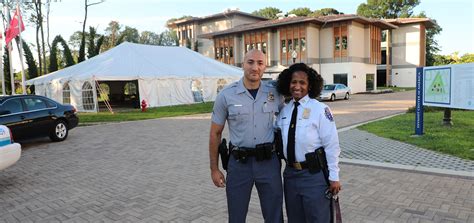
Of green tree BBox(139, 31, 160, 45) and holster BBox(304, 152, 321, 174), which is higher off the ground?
green tree BBox(139, 31, 160, 45)

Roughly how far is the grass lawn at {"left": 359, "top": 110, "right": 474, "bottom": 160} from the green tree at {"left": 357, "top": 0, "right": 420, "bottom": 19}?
2255 inches

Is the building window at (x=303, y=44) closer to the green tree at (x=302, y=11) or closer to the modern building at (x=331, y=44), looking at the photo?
the modern building at (x=331, y=44)

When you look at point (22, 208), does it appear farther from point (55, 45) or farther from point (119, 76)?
point (55, 45)

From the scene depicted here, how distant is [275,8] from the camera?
78812 millimetres

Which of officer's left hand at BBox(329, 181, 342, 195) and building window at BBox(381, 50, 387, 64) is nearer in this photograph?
officer's left hand at BBox(329, 181, 342, 195)

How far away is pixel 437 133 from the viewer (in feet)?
32.2

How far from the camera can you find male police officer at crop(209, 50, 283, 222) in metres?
2.98

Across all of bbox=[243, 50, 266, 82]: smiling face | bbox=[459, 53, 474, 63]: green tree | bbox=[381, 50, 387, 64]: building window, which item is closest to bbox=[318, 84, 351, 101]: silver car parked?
bbox=[243, 50, 266, 82]: smiling face

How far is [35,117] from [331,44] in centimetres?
3372

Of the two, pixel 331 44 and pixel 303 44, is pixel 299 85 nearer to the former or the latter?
pixel 303 44

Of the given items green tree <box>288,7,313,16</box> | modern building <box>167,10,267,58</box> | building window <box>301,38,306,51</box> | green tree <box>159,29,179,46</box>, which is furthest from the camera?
green tree <box>159,29,179,46</box>

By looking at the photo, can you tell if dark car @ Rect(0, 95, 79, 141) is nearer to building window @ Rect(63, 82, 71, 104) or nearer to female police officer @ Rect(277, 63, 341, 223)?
Result: female police officer @ Rect(277, 63, 341, 223)

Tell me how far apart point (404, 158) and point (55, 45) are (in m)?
40.0

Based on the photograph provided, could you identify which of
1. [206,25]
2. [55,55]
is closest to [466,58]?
[206,25]
